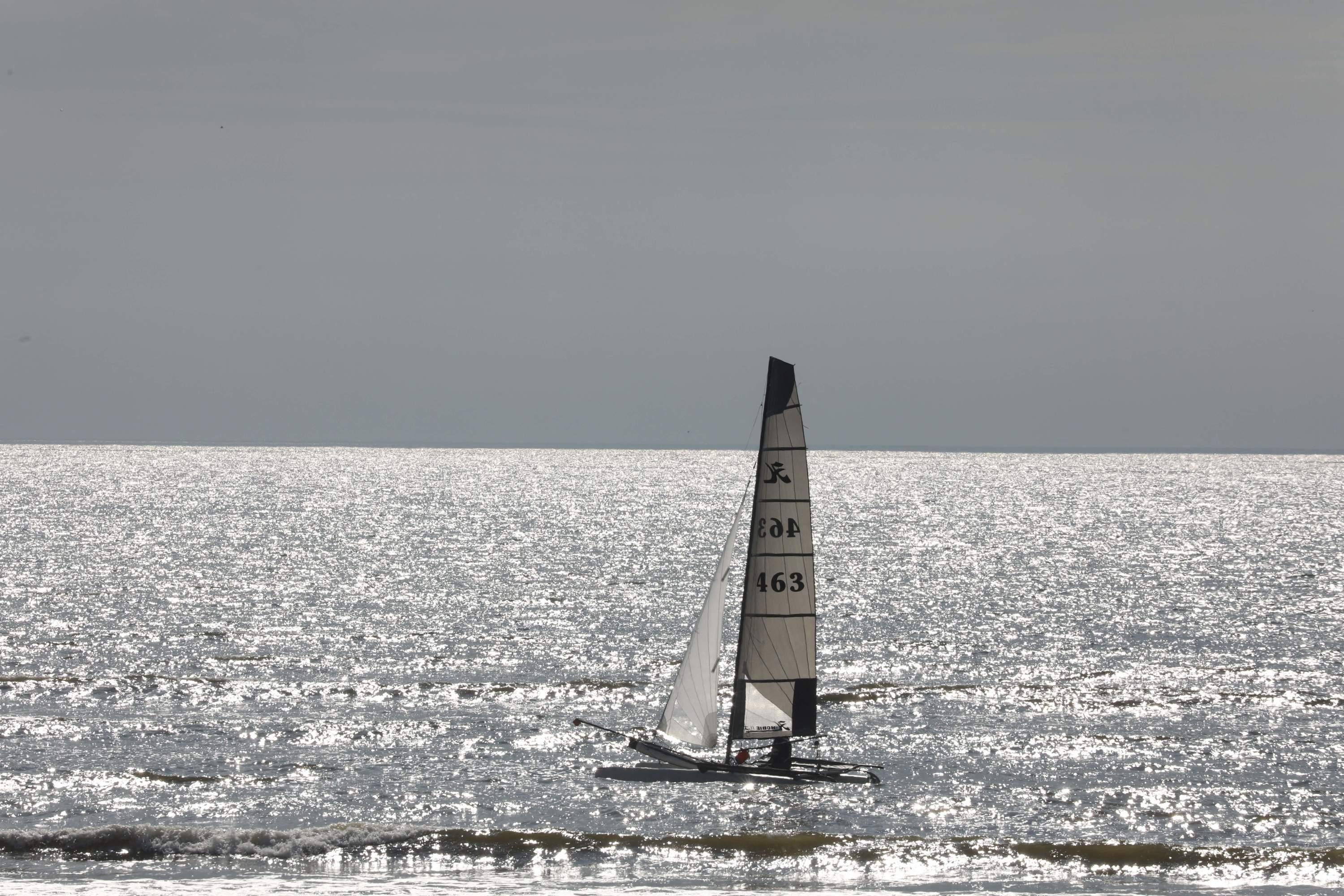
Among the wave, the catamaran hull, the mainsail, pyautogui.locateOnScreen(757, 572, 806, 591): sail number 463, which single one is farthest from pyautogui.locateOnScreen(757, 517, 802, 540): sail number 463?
the wave

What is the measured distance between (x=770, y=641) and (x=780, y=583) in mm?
1693

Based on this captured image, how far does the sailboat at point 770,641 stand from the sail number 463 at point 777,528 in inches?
0.9

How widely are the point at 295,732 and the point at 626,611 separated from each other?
35.4m

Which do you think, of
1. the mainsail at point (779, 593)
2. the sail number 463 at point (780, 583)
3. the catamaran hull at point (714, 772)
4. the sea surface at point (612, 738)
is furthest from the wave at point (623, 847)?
the sail number 463 at point (780, 583)

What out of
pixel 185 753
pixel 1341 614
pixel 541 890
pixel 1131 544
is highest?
pixel 1131 544

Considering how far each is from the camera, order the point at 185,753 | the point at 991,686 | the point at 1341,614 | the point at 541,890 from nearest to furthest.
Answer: the point at 541,890
the point at 185,753
the point at 991,686
the point at 1341,614

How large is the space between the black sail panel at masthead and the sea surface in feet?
9.31

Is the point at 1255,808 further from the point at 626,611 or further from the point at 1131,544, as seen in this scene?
the point at 1131,544

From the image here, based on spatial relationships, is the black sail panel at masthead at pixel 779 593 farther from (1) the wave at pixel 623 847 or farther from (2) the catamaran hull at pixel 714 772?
(1) the wave at pixel 623 847

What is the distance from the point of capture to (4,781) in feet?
133

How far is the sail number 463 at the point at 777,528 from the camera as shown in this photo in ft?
123

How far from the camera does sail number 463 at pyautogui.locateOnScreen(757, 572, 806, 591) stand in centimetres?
3791

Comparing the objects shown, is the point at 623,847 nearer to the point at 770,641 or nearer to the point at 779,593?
the point at 770,641

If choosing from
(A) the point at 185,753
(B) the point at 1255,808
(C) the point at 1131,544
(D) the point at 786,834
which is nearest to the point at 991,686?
(B) the point at 1255,808
